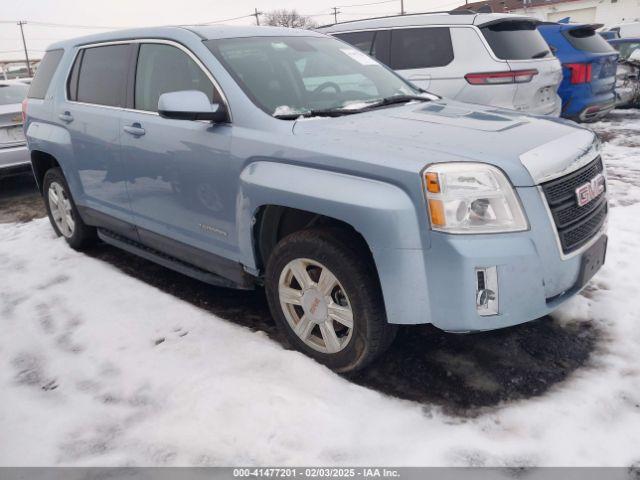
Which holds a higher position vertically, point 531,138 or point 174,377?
point 531,138

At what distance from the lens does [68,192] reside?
4656 millimetres

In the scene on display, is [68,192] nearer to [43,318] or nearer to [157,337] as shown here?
[43,318]

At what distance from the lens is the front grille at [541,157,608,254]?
2.41 metres

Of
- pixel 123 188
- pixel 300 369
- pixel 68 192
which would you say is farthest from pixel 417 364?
pixel 68 192

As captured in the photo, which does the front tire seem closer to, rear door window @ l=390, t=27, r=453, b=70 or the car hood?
the car hood

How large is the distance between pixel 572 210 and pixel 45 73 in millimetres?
4500

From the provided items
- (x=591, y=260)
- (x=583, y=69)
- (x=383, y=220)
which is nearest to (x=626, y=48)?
(x=583, y=69)

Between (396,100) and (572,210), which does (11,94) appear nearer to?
(396,100)

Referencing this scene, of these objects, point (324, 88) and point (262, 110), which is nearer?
point (262, 110)

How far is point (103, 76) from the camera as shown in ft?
13.3

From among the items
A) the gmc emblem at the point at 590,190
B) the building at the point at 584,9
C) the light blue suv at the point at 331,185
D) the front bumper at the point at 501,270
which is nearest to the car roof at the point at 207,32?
the light blue suv at the point at 331,185

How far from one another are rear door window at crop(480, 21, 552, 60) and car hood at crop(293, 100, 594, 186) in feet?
10.1

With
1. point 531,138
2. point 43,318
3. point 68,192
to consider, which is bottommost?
point 43,318

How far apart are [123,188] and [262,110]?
4.83 ft
